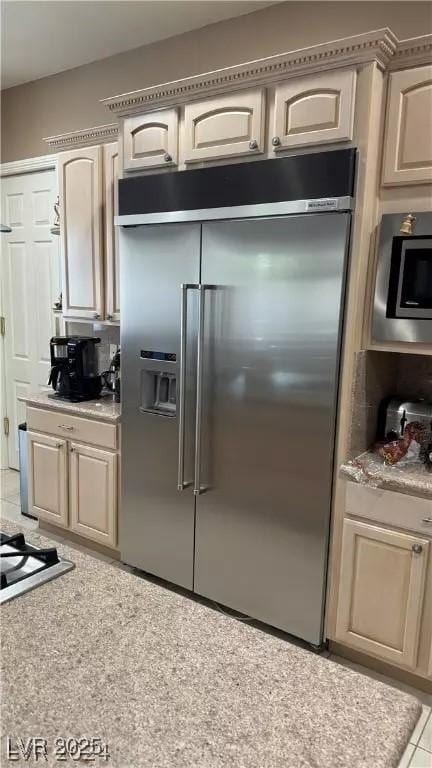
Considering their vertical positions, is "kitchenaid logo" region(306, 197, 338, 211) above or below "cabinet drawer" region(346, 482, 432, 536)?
above

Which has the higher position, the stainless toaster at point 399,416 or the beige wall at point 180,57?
the beige wall at point 180,57

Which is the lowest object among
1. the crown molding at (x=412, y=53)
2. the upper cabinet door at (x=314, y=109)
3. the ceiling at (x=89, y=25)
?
the upper cabinet door at (x=314, y=109)

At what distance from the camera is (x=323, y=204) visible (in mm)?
1910

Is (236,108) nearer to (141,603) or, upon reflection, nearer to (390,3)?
(390,3)

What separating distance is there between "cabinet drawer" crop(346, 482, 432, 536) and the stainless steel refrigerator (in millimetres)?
105

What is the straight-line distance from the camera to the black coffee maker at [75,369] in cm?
305

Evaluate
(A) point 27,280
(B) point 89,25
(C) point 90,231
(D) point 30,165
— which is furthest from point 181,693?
(D) point 30,165

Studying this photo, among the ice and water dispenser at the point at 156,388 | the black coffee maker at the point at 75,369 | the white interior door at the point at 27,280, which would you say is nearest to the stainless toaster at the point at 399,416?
the ice and water dispenser at the point at 156,388

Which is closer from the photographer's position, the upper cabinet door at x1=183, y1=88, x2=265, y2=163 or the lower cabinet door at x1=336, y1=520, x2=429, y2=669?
the lower cabinet door at x1=336, y1=520, x2=429, y2=669

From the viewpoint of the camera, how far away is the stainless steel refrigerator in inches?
79.0

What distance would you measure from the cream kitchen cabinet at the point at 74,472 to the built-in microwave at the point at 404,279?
1480 mm

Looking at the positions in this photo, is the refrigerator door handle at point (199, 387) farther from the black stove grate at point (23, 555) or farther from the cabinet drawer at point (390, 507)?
the black stove grate at point (23, 555)

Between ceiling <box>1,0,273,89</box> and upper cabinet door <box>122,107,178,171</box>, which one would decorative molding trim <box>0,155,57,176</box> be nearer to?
ceiling <box>1,0,273,89</box>

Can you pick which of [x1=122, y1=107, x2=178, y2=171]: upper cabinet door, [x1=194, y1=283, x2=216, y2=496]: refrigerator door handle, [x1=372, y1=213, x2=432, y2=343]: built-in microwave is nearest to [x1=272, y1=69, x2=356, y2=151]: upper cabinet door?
[x1=372, y1=213, x2=432, y2=343]: built-in microwave
